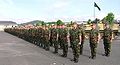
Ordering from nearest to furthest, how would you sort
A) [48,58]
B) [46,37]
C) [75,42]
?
[75,42] < [48,58] < [46,37]

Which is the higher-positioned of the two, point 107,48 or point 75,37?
point 75,37

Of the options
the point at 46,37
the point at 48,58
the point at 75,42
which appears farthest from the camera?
the point at 46,37

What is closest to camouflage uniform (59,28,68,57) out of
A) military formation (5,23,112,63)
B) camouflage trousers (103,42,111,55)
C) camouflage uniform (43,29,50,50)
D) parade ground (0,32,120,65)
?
military formation (5,23,112,63)

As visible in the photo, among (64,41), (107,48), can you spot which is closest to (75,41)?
(64,41)

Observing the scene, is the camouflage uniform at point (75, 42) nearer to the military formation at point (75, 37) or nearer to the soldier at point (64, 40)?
the military formation at point (75, 37)

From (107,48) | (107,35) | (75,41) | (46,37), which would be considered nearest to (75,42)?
(75,41)

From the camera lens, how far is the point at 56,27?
76.5ft

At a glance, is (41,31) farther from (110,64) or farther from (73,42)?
(110,64)

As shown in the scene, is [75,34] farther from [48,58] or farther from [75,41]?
[48,58]

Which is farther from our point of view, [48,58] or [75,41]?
[48,58]

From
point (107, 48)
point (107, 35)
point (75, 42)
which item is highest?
point (107, 35)

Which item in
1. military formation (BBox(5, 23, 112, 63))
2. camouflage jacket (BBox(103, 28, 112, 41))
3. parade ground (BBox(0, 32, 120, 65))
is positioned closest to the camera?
parade ground (BBox(0, 32, 120, 65))

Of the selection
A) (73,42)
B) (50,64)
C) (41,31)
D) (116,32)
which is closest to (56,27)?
(41,31)

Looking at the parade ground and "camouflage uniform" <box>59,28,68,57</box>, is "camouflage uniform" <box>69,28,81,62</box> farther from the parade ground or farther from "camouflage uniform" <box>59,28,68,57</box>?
"camouflage uniform" <box>59,28,68,57</box>
